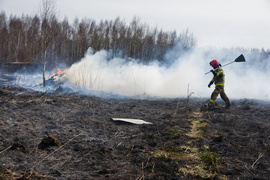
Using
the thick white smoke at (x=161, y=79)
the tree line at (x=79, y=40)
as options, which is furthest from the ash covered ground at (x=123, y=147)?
the tree line at (x=79, y=40)

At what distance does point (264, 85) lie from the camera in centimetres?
2116

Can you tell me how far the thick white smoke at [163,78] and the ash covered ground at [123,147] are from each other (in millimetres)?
8055

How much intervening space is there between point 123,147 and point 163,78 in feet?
46.0

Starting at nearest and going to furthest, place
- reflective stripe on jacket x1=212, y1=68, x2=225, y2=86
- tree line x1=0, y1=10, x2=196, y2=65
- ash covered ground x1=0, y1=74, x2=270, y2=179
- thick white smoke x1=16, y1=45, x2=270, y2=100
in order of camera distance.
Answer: ash covered ground x1=0, y1=74, x2=270, y2=179 → reflective stripe on jacket x1=212, y1=68, x2=225, y2=86 → thick white smoke x1=16, y1=45, x2=270, y2=100 → tree line x1=0, y1=10, x2=196, y2=65

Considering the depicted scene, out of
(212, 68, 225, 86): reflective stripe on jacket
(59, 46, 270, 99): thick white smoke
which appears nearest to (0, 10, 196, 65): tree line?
(59, 46, 270, 99): thick white smoke

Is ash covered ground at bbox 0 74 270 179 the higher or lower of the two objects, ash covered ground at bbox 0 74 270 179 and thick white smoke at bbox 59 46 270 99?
the lower

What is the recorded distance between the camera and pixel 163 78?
1853 cm

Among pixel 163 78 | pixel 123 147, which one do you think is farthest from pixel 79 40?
pixel 123 147

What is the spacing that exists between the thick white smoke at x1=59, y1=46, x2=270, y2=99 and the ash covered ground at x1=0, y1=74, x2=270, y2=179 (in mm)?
8055

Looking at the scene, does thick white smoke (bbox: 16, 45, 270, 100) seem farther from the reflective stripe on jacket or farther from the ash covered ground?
the ash covered ground

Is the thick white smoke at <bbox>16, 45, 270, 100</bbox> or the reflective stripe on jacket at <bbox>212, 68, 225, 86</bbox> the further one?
the thick white smoke at <bbox>16, 45, 270, 100</bbox>

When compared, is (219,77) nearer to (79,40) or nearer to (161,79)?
(161,79)

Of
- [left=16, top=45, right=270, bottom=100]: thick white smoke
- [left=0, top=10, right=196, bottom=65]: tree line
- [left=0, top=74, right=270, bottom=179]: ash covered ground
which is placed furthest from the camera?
[left=0, top=10, right=196, bottom=65]: tree line

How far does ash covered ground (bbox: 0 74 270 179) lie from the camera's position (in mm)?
3473
